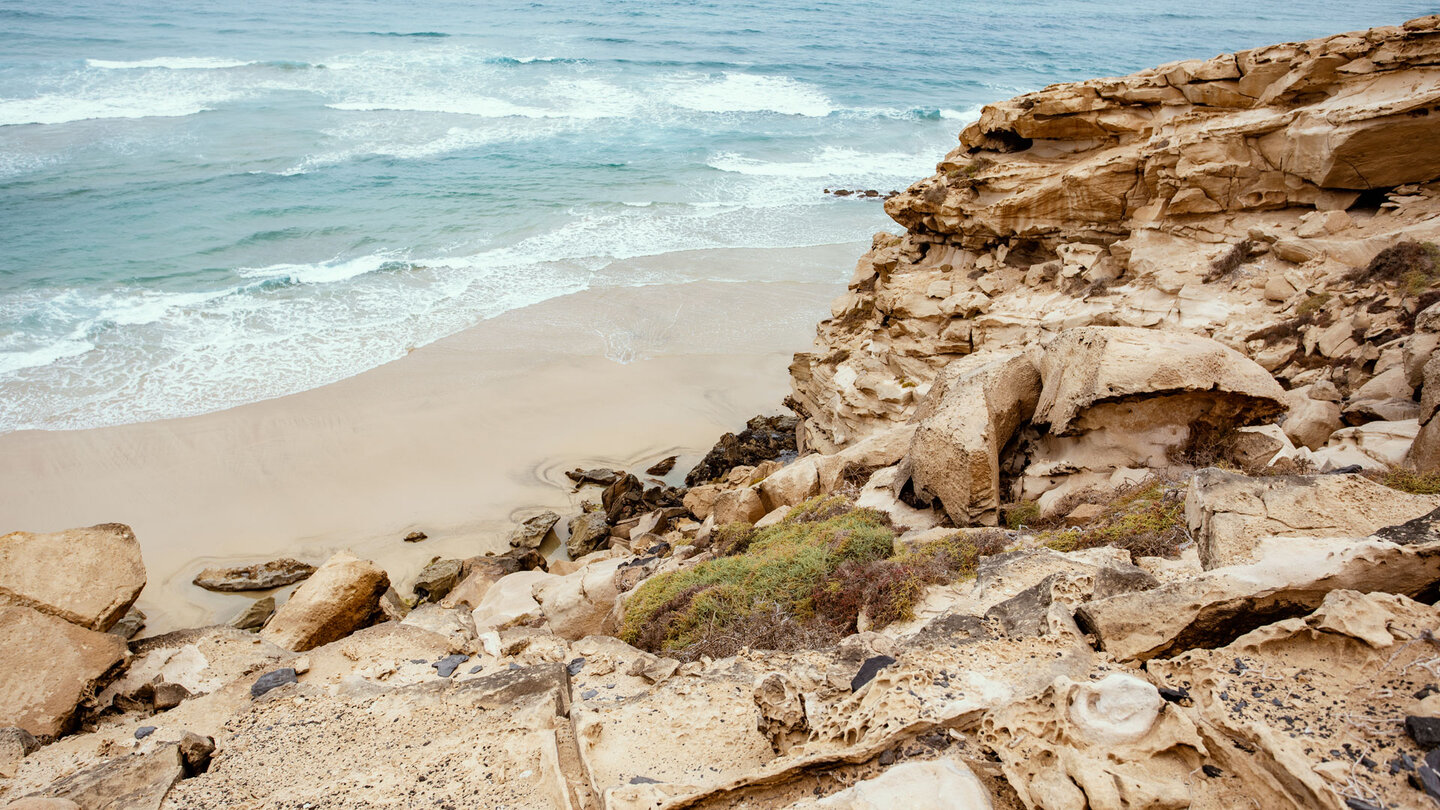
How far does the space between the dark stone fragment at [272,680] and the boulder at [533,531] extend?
6.09 meters

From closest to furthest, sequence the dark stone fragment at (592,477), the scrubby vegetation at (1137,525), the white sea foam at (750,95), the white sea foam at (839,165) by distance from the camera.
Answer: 1. the scrubby vegetation at (1137,525)
2. the dark stone fragment at (592,477)
3. the white sea foam at (839,165)
4. the white sea foam at (750,95)

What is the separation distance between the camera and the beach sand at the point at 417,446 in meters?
13.7

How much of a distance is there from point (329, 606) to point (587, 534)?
4.98 meters

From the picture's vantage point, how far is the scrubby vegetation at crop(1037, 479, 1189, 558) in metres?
6.27

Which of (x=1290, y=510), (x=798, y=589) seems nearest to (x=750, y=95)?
(x=798, y=589)

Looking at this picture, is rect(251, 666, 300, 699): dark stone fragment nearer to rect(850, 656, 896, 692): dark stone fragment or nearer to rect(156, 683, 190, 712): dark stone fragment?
rect(156, 683, 190, 712): dark stone fragment

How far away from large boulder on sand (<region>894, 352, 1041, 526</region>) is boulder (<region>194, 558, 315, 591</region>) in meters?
9.81

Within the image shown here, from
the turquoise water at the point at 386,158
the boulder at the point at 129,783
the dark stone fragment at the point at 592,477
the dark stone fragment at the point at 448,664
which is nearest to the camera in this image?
the boulder at the point at 129,783

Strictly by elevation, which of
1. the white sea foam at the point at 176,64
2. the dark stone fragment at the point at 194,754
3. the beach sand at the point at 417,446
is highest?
the white sea foam at the point at 176,64

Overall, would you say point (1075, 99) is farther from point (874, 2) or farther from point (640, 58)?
point (874, 2)

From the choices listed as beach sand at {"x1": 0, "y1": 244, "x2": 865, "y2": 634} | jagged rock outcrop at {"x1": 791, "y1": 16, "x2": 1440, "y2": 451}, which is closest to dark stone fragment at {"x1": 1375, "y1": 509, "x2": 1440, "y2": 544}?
jagged rock outcrop at {"x1": 791, "y1": 16, "x2": 1440, "y2": 451}

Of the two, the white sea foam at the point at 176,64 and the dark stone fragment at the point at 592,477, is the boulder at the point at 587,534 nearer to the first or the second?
the dark stone fragment at the point at 592,477

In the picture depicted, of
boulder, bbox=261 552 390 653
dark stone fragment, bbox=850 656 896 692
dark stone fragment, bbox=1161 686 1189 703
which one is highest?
dark stone fragment, bbox=1161 686 1189 703

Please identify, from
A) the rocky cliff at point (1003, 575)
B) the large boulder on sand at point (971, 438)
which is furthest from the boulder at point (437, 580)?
the large boulder on sand at point (971, 438)
